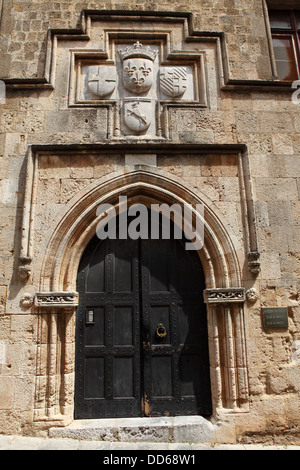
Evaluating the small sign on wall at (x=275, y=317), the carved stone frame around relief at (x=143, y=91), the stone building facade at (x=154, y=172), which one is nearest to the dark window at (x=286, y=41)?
the stone building facade at (x=154, y=172)

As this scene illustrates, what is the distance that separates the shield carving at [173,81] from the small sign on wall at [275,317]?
3.12 metres

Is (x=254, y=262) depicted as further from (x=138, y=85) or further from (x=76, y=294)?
(x=138, y=85)

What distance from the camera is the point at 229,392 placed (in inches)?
151

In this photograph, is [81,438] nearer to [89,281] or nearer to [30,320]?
[30,320]

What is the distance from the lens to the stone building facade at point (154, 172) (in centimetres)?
388

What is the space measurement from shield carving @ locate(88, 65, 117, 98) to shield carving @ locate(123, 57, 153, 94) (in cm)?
18

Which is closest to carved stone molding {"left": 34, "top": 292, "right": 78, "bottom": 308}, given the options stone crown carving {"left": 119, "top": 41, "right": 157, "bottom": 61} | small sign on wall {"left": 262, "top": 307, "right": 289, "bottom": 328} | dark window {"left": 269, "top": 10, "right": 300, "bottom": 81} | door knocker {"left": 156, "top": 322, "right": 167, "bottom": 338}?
door knocker {"left": 156, "top": 322, "right": 167, "bottom": 338}

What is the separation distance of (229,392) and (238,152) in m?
2.98

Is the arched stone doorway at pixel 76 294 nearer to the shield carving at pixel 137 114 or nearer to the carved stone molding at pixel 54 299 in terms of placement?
the carved stone molding at pixel 54 299

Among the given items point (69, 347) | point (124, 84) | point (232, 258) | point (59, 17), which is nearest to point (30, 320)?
point (69, 347)

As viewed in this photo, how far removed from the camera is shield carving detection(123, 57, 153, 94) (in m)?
4.61

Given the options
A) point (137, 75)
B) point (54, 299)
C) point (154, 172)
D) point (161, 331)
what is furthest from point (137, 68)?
point (161, 331)

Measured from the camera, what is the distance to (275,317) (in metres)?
4.04

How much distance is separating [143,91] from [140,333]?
128 inches
